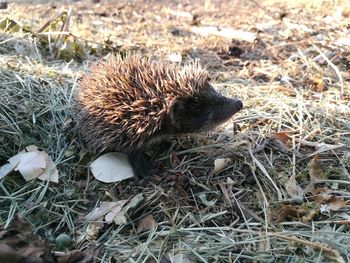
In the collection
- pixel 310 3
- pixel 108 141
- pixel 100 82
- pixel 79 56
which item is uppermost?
pixel 100 82

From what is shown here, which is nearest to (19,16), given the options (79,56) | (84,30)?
(84,30)

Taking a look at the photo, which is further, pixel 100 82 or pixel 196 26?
pixel 196 26

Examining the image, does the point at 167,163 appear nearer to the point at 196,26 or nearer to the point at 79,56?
the point at 79,56

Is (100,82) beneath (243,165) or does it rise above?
above

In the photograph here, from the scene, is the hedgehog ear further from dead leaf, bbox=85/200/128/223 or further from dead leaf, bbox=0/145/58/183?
dead leaf, bbox=0/145/58/183

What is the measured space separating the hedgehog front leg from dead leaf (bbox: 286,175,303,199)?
1.00 m

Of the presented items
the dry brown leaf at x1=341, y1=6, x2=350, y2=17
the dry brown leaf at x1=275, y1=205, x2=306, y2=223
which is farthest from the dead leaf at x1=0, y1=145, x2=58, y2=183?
the dry brown leaf at x1=341, y1=6, x2=350, y2=17

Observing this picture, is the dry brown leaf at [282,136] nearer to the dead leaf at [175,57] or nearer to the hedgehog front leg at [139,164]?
the hedgehog front leg at [139,164]

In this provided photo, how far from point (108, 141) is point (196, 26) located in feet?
15.2

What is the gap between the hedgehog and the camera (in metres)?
3.70

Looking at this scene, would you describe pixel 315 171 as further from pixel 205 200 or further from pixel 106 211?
pixel 106 211

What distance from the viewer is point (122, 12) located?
29.3 ft

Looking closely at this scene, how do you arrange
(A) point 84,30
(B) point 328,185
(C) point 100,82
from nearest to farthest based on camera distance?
(B) point 328,185 → (C) point 100,82 → (A) point 84,30

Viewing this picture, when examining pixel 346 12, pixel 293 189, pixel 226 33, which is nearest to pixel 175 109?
pixel 293 189
